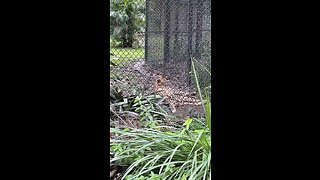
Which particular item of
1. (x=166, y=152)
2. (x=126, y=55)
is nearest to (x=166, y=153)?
(x=166, y=152)

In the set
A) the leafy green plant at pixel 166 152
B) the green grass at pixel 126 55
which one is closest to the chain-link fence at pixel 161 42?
the green grass at pixel 126 55

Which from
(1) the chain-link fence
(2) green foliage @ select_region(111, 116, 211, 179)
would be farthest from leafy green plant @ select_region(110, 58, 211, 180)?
(1) the chain-link fence

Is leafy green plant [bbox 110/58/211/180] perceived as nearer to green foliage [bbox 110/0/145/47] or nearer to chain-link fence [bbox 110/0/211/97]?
chain-link fence [bbox 110/0/211/97]

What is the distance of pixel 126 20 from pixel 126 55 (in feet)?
0.52

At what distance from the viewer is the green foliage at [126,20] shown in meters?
1.73

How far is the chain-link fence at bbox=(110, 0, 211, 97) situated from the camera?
185 centimetres

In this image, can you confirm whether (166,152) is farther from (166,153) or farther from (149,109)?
(149,109)

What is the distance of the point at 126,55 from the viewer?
188cm

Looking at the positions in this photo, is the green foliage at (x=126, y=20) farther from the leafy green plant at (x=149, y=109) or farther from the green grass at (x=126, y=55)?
the leafy green plant at (x=149, y=109)

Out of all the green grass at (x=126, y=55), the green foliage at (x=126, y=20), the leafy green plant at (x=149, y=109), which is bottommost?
the leafy green plant at (x=149, y=109)
